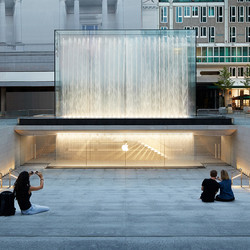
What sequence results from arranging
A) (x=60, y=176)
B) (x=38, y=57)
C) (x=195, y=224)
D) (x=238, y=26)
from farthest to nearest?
1. (x=238, y=26)
2. (x=38, y=57)
3. (x=60, y=176)
4. (x=195, y=224)

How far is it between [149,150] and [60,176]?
6.29 m

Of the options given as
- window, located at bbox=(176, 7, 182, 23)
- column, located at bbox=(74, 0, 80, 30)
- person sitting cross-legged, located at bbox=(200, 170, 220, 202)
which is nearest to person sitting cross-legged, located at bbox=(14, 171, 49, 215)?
person sitting cross-legged, located at bbox=(200, 170, 220, 202)

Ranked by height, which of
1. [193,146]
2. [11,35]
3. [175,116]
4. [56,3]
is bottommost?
[193,146]

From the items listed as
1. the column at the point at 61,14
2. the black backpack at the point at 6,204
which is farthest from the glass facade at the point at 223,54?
the black backpack at the point at 6,204

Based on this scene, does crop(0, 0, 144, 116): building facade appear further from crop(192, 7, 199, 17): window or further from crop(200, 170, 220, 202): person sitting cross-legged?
crop(200, 170, 220, 202): person sitting cross-legged

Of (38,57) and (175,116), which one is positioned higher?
(38,57)

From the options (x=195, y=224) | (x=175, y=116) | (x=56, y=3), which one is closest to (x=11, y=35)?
→ (x=56, y=3)

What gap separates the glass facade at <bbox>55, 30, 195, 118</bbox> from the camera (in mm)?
26359

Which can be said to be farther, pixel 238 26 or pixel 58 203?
pixel 238 26

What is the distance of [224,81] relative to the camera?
176 feet

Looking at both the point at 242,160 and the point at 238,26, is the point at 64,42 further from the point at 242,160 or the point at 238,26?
the point at 238,26

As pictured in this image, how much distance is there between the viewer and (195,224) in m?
7.91

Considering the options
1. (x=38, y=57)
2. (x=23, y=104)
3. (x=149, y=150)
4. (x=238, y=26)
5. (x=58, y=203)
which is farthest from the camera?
(x=238, y=26)

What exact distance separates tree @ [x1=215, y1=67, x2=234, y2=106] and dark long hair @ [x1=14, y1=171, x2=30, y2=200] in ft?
151
